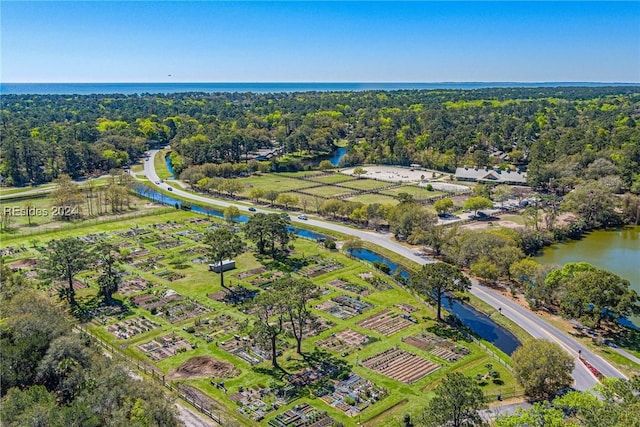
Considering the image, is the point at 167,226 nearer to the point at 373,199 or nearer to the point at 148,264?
the point at 148,264

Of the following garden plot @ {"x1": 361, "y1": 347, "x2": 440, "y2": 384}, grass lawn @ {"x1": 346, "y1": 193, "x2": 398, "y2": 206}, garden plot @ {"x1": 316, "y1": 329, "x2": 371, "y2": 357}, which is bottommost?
garden plot @ {"x1": 361, "y1": 347, "x2": 440, "y2": 384}

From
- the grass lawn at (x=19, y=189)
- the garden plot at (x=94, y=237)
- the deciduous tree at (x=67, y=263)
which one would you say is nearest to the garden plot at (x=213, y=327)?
the deciduous tree at (x=67, y=263)

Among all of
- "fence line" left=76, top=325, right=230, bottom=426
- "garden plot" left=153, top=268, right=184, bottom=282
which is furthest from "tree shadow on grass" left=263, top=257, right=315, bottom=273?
"fence line" left=76, top=325, right=230, bottom=426

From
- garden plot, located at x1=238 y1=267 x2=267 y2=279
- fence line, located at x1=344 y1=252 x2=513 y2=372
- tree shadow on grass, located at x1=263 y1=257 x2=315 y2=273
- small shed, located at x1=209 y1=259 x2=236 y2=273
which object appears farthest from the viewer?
tree shadow on grass, located at x1=263 y1=257 x2=315 y2=273

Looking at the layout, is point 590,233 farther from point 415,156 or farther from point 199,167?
point 199,167

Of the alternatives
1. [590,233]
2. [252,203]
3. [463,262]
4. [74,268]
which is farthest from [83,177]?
[590,233]

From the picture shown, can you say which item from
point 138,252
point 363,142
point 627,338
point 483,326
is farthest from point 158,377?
point 363,142

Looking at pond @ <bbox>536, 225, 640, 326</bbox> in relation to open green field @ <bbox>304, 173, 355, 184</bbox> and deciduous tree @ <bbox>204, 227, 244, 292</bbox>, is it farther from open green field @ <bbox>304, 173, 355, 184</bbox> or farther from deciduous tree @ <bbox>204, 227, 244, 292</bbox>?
open green field @ <bbox>304, 173, 355, 184</bbox>
